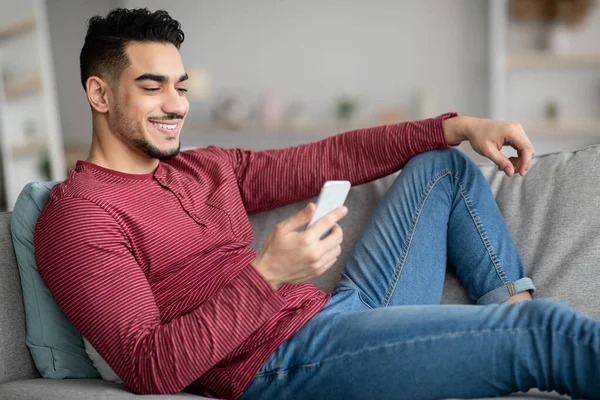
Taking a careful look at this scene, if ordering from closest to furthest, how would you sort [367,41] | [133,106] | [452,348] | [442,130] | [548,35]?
[452,348], [133,106], [442,130], [548,35], [367,41]

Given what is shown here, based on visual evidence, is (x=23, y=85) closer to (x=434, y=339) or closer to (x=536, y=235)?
(x=536, y=235)

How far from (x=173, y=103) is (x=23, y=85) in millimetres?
3782

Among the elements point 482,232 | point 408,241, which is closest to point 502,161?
point 482,232

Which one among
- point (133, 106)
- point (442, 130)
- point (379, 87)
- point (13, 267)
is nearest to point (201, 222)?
point (133, 106)

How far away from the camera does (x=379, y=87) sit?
228 inches

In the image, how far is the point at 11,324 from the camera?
5.29ft

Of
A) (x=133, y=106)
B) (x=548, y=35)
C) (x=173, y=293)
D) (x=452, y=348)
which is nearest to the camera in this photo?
(x=452, y=348)

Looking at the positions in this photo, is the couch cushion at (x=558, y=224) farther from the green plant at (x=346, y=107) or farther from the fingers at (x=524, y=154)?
the green plant at (x=346, y=107)

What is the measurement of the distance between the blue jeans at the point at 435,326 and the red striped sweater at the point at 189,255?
0.09 meters

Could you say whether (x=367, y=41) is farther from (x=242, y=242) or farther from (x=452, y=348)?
(x=452, y=348)

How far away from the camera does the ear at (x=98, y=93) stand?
68.0 inches

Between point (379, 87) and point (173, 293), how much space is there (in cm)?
445

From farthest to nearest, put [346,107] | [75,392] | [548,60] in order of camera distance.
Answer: [346,107] → [548,60] → [75,392]

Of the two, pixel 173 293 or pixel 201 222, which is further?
pixel 201 222
